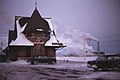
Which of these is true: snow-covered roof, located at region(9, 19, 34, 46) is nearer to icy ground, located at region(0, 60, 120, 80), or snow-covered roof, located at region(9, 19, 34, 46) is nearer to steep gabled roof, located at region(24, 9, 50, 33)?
steep gabled roof, located at region(24, 9, 50, 33)

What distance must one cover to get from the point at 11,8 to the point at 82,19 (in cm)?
137

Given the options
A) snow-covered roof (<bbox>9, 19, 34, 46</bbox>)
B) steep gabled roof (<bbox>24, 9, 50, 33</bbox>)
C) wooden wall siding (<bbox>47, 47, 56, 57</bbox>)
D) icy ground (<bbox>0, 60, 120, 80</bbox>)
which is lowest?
icy ground (<bbox>0, 60, 120, 80</bbox>)

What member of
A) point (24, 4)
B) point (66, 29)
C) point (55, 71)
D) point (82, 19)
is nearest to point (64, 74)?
point (55, 71)

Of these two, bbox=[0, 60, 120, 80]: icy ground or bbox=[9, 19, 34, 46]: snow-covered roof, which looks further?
bbox=[9, 19, 34, 46]: snow-covered roof

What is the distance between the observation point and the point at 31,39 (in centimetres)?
404

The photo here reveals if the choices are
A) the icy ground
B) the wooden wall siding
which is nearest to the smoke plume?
the wooden wall siding

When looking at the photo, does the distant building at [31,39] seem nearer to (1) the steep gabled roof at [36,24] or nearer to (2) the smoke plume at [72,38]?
(1) the steep gabled roof at [36,24]

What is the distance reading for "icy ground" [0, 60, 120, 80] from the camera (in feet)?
12.3

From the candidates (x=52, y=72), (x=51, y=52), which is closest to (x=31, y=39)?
(x=51, y=52)

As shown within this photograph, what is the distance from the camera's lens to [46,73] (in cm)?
388

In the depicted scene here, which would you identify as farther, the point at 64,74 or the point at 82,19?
the point at 82,19

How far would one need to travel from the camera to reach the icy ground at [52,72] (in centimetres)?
374

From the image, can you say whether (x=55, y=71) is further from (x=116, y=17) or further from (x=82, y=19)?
(x=116, y=17)

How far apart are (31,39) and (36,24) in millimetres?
288
